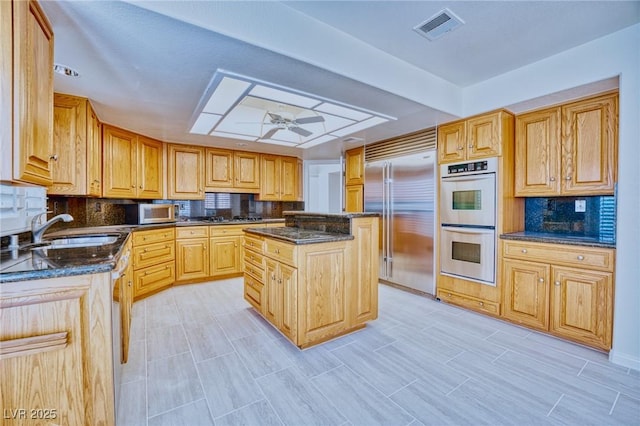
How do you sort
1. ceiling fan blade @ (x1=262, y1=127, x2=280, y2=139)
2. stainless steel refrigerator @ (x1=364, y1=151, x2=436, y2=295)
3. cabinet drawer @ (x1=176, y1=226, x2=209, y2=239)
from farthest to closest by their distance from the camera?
cabinet drawer @ (x1=176, y1=226, x2=209, y2=239)
stainless steel refrigerator @ (x1=364, y1=151, x2=436, y2=295)
ceiling fan blade @ (x1=262, y1=127, x2=280, y2=139)

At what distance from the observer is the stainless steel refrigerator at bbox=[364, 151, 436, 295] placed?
11.8 feet

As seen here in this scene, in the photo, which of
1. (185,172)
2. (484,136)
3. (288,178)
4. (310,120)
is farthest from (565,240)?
(185,172)

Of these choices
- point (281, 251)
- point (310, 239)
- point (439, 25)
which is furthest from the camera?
point (281, 251)

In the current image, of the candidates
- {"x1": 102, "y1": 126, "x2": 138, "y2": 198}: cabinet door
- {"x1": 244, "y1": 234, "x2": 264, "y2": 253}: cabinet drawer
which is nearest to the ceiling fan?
{"x1": 244, "y1": 234, "x2": 264, "y2": 253}: cabinet drawer

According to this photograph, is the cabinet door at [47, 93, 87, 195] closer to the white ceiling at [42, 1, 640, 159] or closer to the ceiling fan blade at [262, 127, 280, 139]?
the white ceiling at [42, 1, 640, 159]

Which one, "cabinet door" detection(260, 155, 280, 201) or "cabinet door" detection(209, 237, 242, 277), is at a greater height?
"cabinet door" detection(260, 155, 280, 201)

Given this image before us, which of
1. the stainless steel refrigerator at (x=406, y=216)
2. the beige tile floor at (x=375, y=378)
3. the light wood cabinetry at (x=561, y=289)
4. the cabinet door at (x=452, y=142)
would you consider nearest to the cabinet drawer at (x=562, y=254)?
the light wood cabinetry at (x=561, y=289)

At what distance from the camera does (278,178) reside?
5.36m

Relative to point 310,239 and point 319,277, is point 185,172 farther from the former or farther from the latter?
point 319,277

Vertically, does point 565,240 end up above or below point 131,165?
below

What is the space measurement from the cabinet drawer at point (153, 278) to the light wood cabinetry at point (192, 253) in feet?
0.43

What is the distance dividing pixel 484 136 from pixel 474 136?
0.11 metres

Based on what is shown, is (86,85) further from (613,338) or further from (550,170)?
(613,338)

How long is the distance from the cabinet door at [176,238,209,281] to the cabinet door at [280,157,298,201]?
5.87 ft
